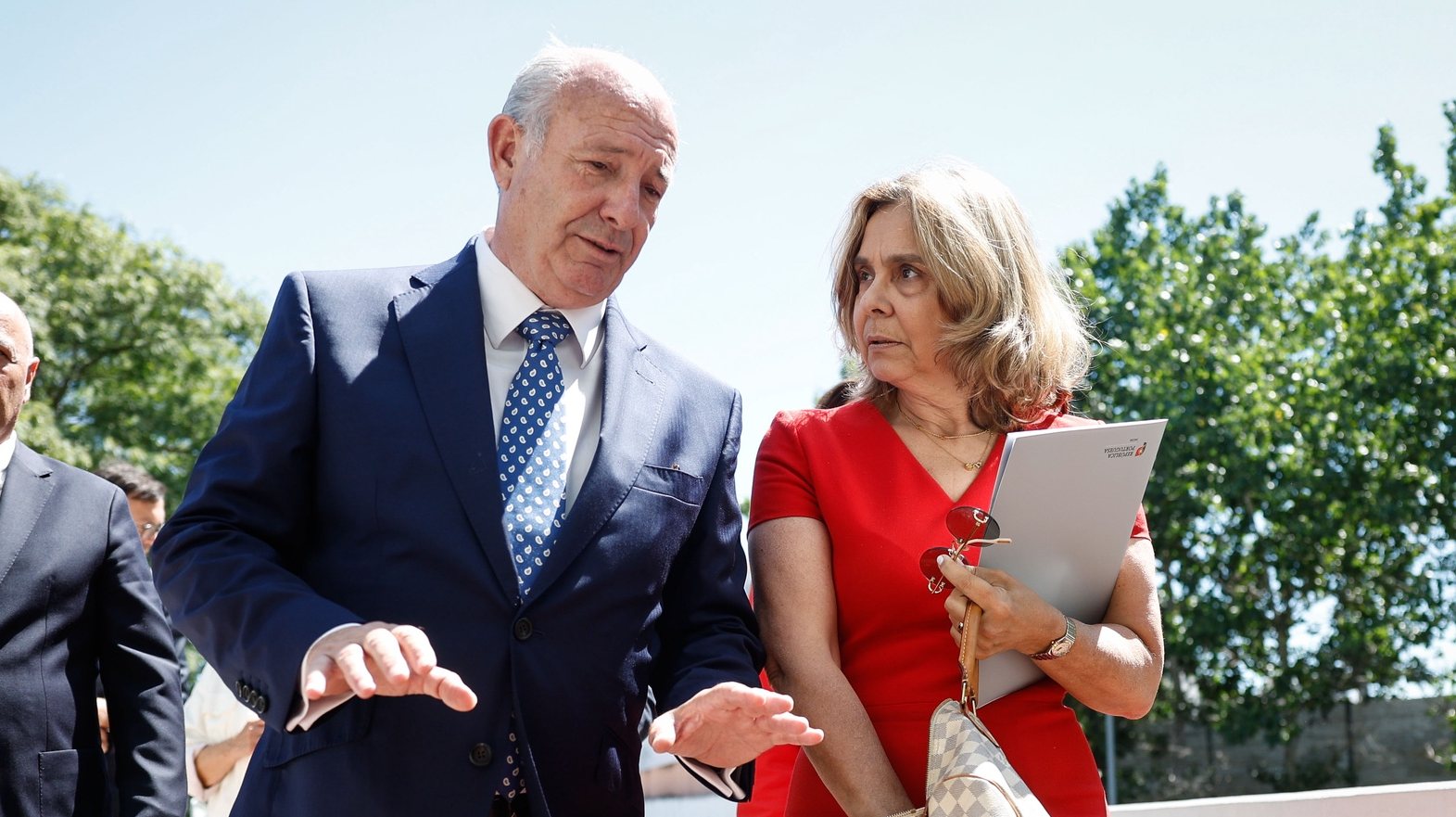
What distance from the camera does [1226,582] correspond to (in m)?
22.7

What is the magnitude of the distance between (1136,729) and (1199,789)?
4.66ft

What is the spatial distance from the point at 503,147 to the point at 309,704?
1338 millimetres

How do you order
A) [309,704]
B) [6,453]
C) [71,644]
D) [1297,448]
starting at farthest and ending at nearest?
[1297,448] → [6,453] → [71,644] → [309,704]

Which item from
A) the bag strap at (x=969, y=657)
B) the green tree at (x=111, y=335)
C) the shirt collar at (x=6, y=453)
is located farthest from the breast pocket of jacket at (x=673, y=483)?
the green tree at (x=111, y=335)

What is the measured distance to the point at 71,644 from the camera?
3.29 meters

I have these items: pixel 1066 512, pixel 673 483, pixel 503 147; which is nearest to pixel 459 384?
pixel 673 483

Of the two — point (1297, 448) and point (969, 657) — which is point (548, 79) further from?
point (1297, 448)

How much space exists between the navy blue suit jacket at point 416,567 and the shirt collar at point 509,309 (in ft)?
0.24

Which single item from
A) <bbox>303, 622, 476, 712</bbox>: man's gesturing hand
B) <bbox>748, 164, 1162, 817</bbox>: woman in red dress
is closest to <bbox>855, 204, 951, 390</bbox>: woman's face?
<bbox>748, 164, 1162, 817</bbox>: woman in red dress

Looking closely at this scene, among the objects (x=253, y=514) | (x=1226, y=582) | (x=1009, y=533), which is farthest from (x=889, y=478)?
(x=1226, y=582)

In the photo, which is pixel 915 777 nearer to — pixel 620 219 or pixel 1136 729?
pixel 620 219

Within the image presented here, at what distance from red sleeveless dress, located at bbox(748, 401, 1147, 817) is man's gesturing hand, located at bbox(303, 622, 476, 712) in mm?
1075

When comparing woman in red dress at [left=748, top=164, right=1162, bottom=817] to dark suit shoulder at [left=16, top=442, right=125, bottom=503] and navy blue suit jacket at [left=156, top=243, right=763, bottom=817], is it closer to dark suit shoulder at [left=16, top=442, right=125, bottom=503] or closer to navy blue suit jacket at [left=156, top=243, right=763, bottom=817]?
navy blue suit jacket at [left=156, top=243, right=763, bottom=817]

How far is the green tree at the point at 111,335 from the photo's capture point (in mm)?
25828
